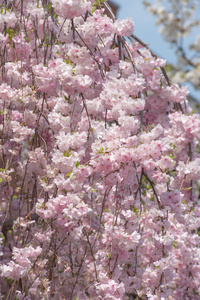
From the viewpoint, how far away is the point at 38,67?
2088 mm

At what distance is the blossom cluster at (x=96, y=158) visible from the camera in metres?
1.78

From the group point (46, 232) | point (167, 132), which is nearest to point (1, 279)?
point (46, 232)

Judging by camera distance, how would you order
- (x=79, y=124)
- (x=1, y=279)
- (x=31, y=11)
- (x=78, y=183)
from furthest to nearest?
1. (x=1, y=279)
2. (x=31, y=11)
3. (x=79, y=124)
4. (x=78, y=183)

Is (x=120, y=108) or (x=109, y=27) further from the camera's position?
(x=109, y=27)

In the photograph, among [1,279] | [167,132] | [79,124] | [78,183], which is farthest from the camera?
[1,279]

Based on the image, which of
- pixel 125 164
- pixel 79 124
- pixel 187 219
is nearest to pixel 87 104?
pixel 79 124

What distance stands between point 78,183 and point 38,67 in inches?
27.7

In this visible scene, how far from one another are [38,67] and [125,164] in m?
0.71

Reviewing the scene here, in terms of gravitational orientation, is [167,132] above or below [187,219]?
above

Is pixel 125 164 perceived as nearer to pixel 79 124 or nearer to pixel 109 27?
pixel 79 124

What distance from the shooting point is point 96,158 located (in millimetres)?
1789

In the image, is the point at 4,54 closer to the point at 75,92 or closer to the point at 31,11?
the point at 31,11

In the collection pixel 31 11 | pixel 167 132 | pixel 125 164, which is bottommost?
pixel 125 164

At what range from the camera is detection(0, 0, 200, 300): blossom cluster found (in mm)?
1781
